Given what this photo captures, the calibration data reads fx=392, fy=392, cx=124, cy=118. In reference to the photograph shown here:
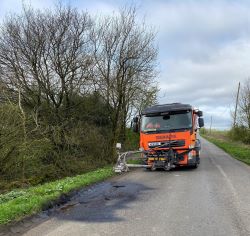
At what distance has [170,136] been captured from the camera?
1822cm

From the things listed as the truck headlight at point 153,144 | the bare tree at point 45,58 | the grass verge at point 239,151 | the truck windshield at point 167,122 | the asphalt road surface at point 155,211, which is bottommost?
the asphalt road surface at point 155,211

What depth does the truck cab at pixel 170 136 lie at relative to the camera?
18.1 metres

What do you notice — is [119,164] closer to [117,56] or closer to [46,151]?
[46,151]

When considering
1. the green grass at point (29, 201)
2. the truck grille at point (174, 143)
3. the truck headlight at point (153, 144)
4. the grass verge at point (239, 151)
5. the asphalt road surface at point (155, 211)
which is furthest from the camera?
the grass verge at point (239, 151)

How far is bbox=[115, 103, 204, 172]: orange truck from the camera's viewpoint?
18.1 meters

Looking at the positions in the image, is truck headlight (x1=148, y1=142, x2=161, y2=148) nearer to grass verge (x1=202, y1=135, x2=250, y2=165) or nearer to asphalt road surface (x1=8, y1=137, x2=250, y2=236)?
asphalt road surface (x1=8, y1=137, x2=250, y2=236)

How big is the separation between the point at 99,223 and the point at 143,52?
20.5 metres

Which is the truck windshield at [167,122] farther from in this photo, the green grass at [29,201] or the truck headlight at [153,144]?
the green grass at [29,201]

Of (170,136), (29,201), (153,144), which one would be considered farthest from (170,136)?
(29,201)

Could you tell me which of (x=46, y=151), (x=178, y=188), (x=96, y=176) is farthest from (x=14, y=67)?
(x=178, y=188)

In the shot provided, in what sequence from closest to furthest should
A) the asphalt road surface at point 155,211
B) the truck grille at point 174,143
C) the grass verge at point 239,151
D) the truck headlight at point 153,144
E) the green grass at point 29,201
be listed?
the asphalt road surface at point 155,211
the green grass at point 29,201
the truck grille at point 174,143
the truck headlight at point 153,144
the grass verge at point 239,151

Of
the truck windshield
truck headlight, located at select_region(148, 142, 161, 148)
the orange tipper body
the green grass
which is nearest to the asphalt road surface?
the green grass

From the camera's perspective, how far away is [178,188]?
1204cm

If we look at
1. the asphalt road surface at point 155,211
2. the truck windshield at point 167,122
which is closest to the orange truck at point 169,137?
the truck windshield at point 167,122
